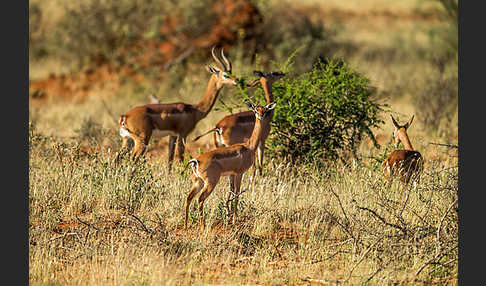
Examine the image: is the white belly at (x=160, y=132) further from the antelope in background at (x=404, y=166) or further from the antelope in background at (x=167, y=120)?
the antelope in background at (x=404, y=166)

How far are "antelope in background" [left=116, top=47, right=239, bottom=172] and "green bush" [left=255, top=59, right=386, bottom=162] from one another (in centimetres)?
87

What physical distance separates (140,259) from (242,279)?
909 mm

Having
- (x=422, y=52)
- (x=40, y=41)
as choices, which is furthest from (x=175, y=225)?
(x=422, y=52)

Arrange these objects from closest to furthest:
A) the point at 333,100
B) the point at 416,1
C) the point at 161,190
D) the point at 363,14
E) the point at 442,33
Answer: the point at 161,190, the point at 333,100, the point at 442,33, the point at 363,14, the point at 416,1

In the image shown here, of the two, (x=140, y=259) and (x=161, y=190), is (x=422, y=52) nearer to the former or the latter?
(x=161, y=190)

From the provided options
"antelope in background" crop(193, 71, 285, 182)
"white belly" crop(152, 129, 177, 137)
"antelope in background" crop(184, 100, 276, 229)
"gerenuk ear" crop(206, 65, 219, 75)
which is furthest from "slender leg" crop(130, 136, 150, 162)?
"antelope in background" crop(184, 100, 276, 229)

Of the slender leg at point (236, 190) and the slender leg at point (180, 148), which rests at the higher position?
the slender leg at point (180, 148)

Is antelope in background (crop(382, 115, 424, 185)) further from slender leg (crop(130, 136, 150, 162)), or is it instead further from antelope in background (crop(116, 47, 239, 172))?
slender leg (crop(130, 136, 150, 162))

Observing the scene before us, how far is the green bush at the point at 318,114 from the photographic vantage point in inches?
347

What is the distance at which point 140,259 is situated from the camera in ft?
17.8

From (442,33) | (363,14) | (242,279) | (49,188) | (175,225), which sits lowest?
(242,279)

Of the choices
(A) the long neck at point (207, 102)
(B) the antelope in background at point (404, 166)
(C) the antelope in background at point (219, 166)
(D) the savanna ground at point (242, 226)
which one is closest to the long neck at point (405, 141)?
(D) the savanna ground at point (242, 226)

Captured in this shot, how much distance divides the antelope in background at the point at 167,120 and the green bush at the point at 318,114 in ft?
2.86

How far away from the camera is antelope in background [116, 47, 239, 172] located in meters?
8.70
